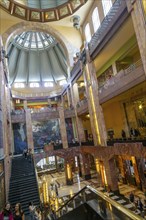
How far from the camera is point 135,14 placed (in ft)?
29.4

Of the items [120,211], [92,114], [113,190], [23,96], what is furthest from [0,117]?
[23,96]

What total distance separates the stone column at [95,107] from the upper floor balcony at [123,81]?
2.83 ft

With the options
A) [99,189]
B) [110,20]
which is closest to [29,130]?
[99,189]

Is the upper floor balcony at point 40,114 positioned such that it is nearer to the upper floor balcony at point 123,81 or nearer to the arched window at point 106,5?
the upper floor balcony at point 123,81

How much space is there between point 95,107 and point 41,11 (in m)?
11.8

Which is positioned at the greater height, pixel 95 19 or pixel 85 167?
pixel 95 19

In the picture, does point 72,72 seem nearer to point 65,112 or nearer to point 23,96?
point 65,112

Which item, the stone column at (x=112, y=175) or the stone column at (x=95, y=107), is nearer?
the stone column at (x=112, y=175)

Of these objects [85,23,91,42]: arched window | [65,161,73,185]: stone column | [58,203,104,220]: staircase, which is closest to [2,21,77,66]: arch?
[85,23,91,42]: arched window

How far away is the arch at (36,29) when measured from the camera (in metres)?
19.4

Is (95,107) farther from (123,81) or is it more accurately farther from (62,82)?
(62,82)

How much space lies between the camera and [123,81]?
1089cm

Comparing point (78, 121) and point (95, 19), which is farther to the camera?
point (78, 121)

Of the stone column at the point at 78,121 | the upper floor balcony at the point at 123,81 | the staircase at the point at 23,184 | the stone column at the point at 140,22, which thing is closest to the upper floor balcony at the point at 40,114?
the stone column at the point at 78,121
